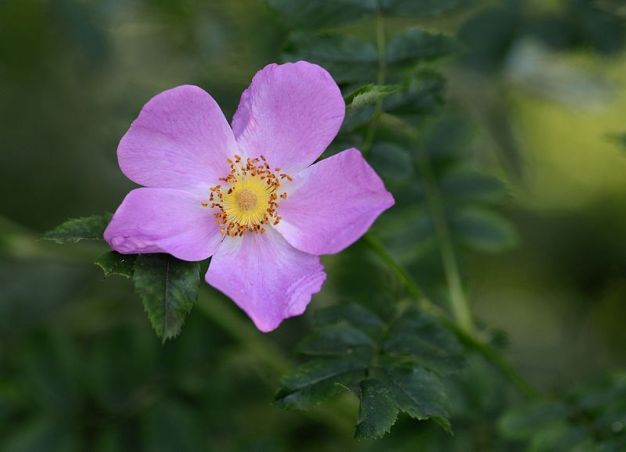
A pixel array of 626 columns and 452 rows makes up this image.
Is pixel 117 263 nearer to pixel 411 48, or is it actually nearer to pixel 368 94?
pixel 368 94

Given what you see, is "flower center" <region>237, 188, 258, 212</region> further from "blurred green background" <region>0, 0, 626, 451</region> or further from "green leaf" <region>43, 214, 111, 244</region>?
"blurred green background" <region>0, 0, 626, 451</region>

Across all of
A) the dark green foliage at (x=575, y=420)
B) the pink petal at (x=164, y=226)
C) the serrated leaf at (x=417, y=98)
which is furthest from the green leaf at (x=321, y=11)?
the dark green foliage at (x=575, y=420)

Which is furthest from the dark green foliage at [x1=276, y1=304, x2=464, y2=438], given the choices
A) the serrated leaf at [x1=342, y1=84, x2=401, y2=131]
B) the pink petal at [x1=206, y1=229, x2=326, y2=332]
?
the serrated leaf at [x1=342, y1=84, x2=401, y2=131]

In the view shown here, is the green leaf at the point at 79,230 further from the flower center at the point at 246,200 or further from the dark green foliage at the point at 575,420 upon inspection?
the dark green foliage at the point at 575,420

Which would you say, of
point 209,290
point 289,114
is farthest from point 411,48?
point 209,290

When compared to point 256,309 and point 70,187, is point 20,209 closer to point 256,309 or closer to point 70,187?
point 70,187

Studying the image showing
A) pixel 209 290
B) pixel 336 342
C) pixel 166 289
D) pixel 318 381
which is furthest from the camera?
pixel 209 290
